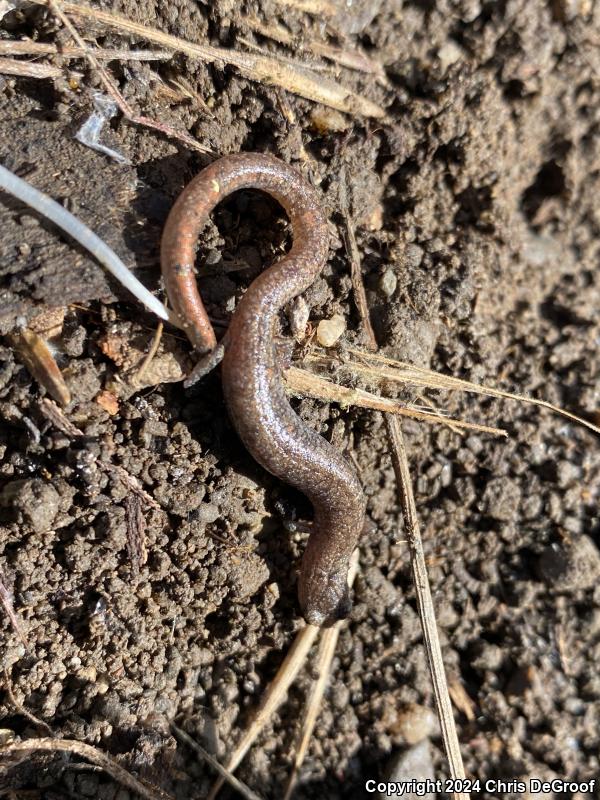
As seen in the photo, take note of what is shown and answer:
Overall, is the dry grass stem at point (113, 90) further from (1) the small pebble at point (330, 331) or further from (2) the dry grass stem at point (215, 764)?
(2) the dry grass stem at point (215, 764)

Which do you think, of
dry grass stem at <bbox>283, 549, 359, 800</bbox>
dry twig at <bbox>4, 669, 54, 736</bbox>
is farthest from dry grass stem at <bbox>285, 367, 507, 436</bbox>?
dry twig at <bbox>4, 669, 54, 736</bbox>

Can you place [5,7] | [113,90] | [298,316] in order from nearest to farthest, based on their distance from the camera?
1. [5,7]
2. [113,90]
3. [298,316]

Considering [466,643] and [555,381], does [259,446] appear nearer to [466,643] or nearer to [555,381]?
[466,643]

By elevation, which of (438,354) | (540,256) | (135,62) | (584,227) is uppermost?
(584,227)

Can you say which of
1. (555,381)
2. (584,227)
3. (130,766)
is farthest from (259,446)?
(584,227)

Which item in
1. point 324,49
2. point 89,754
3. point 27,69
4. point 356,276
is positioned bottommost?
point 89,754

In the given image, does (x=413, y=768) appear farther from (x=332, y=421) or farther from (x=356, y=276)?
(x=356, y=276)

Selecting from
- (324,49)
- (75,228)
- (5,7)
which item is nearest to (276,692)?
(75,228)
